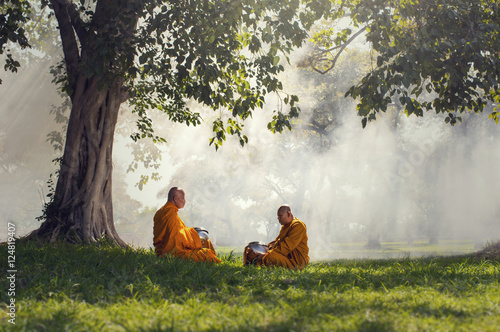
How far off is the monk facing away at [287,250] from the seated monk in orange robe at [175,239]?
2.28 ft

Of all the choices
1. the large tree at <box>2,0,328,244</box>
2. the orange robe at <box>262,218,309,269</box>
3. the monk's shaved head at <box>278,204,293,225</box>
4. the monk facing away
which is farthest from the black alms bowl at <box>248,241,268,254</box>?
the large tree at <box>2,0,328,244</box>

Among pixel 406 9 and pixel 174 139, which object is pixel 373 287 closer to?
pixel 406 9

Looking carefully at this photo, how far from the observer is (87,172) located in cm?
934

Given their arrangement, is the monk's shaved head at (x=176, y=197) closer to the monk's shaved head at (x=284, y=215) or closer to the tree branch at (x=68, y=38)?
the monk's shaved head at (x=284, y=215)

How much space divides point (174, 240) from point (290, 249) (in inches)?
76.2

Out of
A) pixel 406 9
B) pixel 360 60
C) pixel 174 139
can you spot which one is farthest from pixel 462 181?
pixel 406 9

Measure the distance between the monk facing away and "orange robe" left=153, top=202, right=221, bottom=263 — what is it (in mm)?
712

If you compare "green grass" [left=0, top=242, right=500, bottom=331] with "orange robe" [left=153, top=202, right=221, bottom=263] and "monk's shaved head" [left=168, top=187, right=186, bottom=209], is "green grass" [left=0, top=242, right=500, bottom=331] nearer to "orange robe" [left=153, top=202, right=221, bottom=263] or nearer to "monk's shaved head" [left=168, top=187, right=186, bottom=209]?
"orange robe" [left=153, top=202, right=221, bottom=263]

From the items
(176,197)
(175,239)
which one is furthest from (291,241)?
(176,197)

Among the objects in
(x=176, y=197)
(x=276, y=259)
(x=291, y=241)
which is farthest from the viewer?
(x=176, y=197)

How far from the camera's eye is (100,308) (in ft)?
12.9

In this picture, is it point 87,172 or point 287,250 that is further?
point 87,172

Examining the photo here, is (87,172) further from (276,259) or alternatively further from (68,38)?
(276,259)

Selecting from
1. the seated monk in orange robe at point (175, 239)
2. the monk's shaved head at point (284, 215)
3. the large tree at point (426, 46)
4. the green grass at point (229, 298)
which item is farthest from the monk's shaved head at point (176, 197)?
the large tree at point (426, 46)
